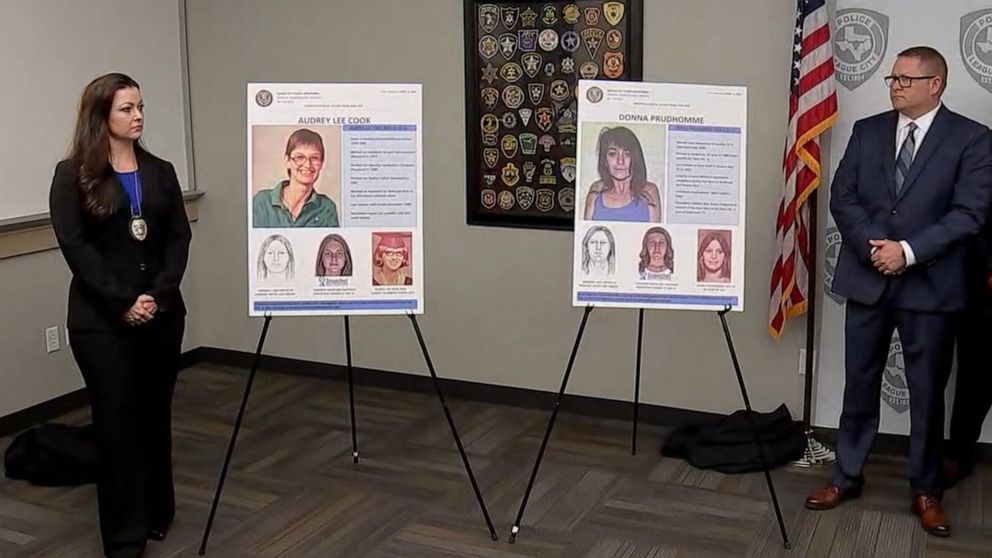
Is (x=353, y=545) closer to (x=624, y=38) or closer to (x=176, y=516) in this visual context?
(x=176, y=516)

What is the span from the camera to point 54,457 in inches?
168

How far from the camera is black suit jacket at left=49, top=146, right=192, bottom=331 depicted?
132 inches

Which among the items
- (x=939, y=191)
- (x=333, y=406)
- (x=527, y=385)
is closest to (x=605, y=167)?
(x=939, y=191)

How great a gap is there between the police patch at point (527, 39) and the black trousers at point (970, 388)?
2173 mm

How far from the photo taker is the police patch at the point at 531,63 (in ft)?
16.1

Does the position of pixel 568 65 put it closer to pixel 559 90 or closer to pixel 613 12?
pixel 559 90

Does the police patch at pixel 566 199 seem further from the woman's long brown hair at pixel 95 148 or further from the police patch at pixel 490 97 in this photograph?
the woman's long brown hair at pixel 95 148

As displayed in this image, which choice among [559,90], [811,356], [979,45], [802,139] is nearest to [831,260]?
[811,356]

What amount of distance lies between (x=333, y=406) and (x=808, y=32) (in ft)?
9.06

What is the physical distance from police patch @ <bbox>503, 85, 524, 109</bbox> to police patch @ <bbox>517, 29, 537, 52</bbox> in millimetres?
179

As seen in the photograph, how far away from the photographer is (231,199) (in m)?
5.77

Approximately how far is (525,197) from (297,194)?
5.48 feet

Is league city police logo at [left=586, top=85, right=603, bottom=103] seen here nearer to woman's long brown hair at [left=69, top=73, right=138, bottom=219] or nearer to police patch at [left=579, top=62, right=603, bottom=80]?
police patch at [left=579, top=62, right=603, bottom=80]

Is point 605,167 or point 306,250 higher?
point 605,167
